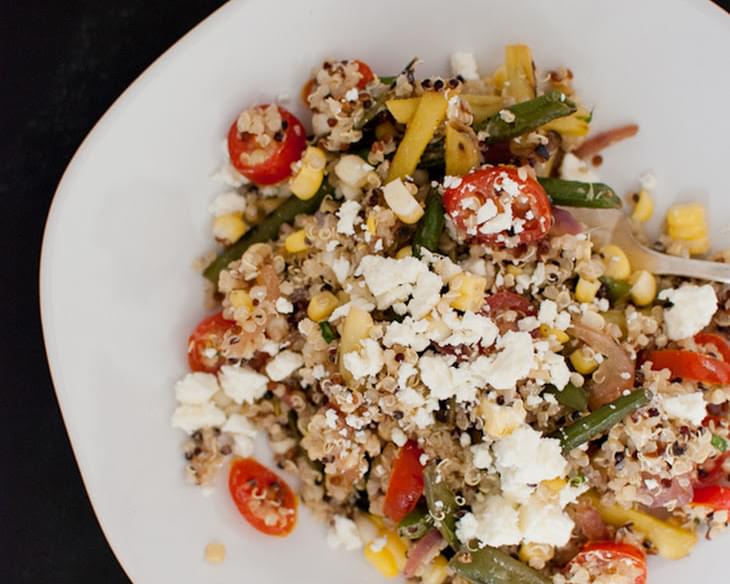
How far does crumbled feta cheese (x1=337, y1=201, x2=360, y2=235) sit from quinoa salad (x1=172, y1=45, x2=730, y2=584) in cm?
1

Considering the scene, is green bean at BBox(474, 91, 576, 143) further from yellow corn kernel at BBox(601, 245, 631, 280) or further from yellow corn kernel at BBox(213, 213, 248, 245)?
yellow corn kernel at BBox(213, 213, 248, 245)

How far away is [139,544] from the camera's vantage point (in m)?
2.53

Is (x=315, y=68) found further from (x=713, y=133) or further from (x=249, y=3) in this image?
(x=713, y=133)

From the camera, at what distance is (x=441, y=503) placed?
243 cm

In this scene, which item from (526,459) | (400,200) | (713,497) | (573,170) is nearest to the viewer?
(526,459)

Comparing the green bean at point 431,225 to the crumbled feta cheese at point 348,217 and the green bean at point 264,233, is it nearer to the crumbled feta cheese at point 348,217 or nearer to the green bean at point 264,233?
the crumbled feta cheese at point 348,217

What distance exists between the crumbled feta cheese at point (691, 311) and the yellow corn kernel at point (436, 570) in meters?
0.96

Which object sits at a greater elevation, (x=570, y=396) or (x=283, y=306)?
(x=283, y=306)

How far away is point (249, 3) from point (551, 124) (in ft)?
3.14

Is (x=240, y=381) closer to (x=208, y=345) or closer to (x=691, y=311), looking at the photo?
(x=208, y=345)

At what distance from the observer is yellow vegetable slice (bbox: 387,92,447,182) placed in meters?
2.42

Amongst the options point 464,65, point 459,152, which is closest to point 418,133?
point 459,152

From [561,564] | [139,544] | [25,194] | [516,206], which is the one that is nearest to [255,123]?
[516,206]

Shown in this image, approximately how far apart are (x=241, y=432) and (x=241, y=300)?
0.43m
